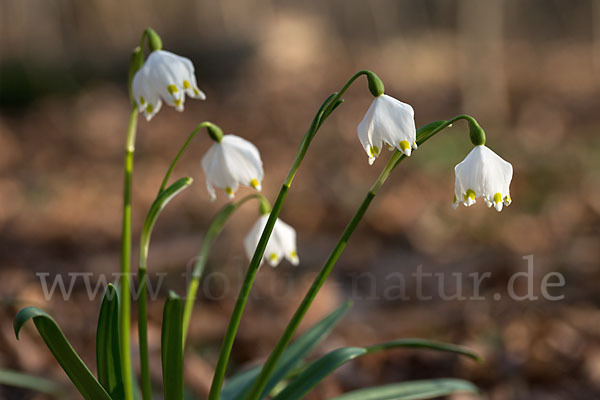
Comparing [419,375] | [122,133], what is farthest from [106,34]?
[419,375]

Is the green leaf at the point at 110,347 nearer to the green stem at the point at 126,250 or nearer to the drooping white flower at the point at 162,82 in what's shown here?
the green stem at the point at 126,250

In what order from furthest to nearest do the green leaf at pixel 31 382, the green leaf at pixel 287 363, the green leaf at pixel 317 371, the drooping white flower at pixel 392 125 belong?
the green leaf at pixel 31 382 → the green leaf at pixel 287 363 → the green leaf at pixel 317 371 → the drooping white flower at pixel 392 125

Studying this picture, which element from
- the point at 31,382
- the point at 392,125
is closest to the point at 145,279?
the point at 392,125

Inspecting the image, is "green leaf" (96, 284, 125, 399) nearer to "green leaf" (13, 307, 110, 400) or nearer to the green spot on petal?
"green leaf" (13, 307, 110, 400)

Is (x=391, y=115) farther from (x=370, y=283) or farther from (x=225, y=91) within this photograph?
(x=225, y=91)

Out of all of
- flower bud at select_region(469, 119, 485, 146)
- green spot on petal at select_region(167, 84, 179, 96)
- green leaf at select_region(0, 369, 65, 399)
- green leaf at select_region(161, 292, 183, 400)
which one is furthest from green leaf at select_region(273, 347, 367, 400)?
green leaf at select_region(0, 369, 65, 399)

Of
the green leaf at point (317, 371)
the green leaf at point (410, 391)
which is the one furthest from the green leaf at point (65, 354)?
the green leaf at point (410, 391)

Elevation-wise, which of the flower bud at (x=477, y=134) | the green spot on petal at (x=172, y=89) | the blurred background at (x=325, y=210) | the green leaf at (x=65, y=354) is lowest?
the green leaf at (x=65, y=354)

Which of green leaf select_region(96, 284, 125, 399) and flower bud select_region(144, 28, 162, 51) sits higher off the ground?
flower bud select_region(144, 28, 162, 51)
